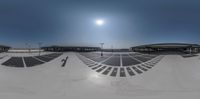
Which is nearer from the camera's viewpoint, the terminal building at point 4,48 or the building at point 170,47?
the building at point 170,47

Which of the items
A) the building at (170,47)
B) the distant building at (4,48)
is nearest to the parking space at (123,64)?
the building at (170,47)

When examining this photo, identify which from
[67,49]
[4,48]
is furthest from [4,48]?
[67,49]

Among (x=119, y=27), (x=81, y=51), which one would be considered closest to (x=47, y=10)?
(x=81, y=51)

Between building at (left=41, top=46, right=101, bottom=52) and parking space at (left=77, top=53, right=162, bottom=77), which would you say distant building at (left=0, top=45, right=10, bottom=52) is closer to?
building at (left=41, top=46, right=101, bottom=52)

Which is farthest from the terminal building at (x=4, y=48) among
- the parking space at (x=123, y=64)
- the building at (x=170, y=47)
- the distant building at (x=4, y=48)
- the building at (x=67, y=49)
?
the building at (x=170, y=47)

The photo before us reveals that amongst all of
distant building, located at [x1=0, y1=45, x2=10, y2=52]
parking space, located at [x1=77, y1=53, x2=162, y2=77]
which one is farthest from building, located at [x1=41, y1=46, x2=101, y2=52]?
distant building, located at [x1=0, y1=45, x2=10, y2=52]

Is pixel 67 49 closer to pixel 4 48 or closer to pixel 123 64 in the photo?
pixel 123 64

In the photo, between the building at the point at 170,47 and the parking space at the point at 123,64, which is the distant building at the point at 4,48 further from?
the building at the point at 170,47

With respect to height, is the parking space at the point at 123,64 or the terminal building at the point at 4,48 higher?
the terminal building at the point at 4,48

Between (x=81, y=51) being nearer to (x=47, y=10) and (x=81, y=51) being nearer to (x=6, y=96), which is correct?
(x=47, y=10)
